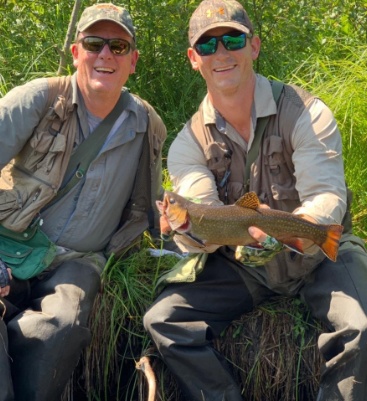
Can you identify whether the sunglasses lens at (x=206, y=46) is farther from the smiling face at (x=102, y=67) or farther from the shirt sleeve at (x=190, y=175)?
the smiling face at (x=102, y=67)

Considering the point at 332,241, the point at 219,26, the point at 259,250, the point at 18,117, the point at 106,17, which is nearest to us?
the point at 332,241

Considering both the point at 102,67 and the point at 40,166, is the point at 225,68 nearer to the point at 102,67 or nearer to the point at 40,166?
the point at 102,67

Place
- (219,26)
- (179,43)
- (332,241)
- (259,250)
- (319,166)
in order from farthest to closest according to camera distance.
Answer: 1. (179,43)
2. (219,26)
3. (319,166)
4. (259,250)
5. (332,241)

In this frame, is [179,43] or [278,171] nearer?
[278,171]

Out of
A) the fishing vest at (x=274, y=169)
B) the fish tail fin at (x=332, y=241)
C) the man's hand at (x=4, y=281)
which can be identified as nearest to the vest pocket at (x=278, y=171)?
the fishing vest at (x=274, y=169)

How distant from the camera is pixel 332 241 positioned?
15.4ft

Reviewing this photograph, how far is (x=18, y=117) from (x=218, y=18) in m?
1.16

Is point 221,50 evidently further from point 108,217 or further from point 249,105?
point 108,217

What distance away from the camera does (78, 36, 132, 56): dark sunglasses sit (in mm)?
5473

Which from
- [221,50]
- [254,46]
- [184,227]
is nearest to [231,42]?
[221,50]

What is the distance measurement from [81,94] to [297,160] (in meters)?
1.30

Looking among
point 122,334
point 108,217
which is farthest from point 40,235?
point 122,334

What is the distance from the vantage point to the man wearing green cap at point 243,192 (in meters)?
4.91

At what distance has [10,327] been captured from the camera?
16.5 feet
